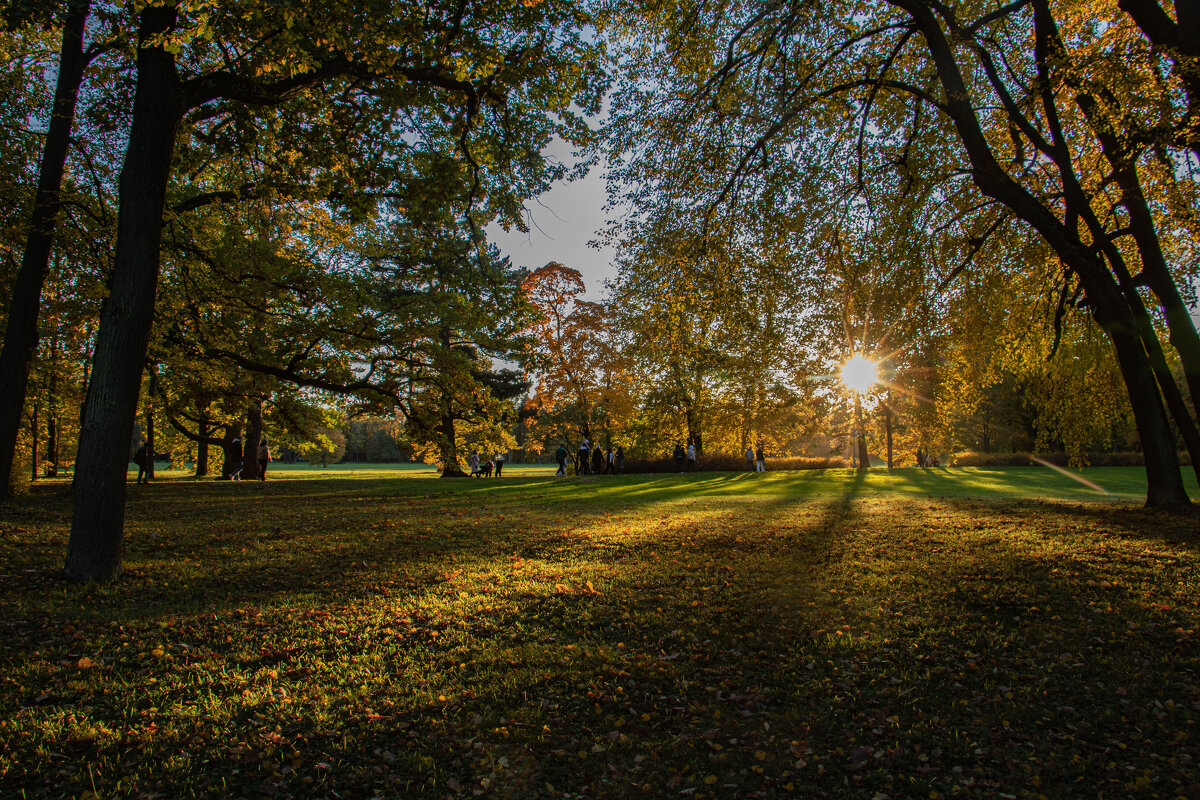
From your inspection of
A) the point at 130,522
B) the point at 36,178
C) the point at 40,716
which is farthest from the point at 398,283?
the point at 40,716

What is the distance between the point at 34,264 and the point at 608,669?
14.1m

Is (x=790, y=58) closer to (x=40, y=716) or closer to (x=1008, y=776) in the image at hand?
(x=1008, y=776)

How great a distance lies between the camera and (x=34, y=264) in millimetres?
11633

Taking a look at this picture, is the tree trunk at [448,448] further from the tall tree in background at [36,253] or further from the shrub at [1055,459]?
the shrub at [1055,459]

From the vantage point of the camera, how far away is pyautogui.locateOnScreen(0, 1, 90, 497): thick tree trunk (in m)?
11.3

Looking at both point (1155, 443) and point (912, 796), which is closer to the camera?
point (912, 796)

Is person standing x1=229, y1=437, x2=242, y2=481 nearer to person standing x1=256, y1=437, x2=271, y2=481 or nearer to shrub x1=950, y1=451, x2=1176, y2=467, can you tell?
person standing x1=256, y1=437, x2=271, y2=481

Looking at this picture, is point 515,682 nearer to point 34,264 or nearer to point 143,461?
point 34,264

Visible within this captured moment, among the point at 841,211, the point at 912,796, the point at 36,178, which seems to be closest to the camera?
the point at 912,796

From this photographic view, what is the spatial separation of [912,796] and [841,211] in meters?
11.0

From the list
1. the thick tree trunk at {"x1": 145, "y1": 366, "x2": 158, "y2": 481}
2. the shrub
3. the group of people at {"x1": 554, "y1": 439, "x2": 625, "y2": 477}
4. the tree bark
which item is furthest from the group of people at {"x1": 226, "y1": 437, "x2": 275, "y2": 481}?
the shrub

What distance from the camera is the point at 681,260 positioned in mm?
11562

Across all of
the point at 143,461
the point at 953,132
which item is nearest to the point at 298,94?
the point at 953,132

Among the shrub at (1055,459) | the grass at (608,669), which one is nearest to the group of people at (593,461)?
the grass at (608,669)
